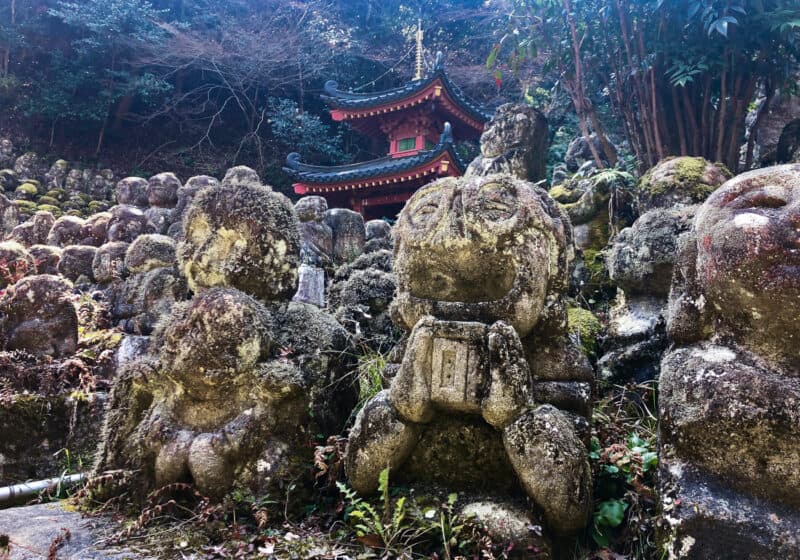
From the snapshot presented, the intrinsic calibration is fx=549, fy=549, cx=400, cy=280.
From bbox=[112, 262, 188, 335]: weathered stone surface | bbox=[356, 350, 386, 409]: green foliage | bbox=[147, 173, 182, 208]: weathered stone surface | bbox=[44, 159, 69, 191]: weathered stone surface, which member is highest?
bbox=[44, 159, 69, 191]: weathered stone surface

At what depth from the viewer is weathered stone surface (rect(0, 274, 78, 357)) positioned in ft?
15.4

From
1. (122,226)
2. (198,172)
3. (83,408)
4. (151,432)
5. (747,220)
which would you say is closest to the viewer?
(747,220)

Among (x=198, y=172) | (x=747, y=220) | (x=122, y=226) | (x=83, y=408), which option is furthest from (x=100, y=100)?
(x=747, y=220)

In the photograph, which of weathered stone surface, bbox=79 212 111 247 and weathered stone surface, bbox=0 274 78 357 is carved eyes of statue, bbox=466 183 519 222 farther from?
weathered stone surface, bbox=79 212 111 247

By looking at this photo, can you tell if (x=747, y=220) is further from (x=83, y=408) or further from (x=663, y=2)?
(x=663, y=2)

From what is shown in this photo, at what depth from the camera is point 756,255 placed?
2.00m

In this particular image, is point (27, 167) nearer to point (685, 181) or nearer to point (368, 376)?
point (368, 376)

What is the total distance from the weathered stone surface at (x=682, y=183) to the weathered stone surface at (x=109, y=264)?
6.26 m

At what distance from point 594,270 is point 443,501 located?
13.6ft

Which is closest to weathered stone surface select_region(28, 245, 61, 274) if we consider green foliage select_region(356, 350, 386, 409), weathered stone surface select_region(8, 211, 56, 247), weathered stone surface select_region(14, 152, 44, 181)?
weathered stone surface select_region(8, 211, 56, 247)

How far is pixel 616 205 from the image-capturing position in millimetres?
6246

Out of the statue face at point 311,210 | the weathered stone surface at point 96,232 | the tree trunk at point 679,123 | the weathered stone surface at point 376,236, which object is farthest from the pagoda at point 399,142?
the weathered stone surface at point 96,232

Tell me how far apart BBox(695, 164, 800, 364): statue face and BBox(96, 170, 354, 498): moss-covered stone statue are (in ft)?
6.12

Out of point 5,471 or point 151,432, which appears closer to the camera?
point 151,432
